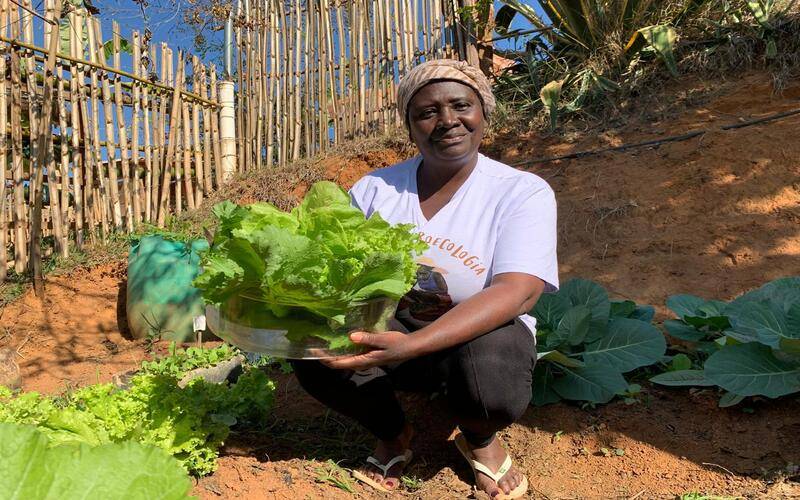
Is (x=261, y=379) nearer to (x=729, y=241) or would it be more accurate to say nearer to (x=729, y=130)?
(x=729, y=241)

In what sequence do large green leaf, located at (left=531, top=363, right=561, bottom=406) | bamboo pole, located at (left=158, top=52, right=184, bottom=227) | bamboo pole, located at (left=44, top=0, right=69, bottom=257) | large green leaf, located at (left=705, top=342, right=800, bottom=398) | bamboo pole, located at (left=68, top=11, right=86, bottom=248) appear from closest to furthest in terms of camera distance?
large green leaf, located at (left=705, top=342, right=800, bottom=398), large green leaf, located at (left=531, top=363, right=561, bottom=406), bamboo pole, located at (left=44, top=0, right=69, bottom=257), bamboo pole, located at (left=68, top=11, right=86, bottom=248), bamboo pole, located at (left=158, top=52, right=184, bottom=227)

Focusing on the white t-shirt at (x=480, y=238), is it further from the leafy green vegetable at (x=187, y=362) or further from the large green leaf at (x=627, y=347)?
the leafy green vegetable at (x=187, y=362)

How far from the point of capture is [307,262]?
181 centimetres

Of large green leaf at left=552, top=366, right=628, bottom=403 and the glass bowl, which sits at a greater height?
A: the glass bowl

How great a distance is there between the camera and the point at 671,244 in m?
4.57

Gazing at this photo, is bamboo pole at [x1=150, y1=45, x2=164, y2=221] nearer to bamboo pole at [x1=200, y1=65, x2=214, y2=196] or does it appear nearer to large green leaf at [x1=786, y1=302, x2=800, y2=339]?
bamboo pole at [x1=200, y1=65, x2=214, y2=196]

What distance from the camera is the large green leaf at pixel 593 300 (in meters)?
2.93

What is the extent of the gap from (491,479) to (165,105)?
5.00 m

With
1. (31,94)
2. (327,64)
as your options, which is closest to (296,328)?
(31,94)

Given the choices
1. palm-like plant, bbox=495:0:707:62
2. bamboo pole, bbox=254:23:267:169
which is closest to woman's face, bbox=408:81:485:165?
palm-like plant, bbox=495:0:707:62

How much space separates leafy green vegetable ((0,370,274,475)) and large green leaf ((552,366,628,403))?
51.0 inches

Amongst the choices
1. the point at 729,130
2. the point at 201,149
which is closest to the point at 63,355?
the point at 201,149

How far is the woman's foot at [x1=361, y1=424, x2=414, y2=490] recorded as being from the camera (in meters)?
2.34

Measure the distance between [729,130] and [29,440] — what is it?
17.9ft
